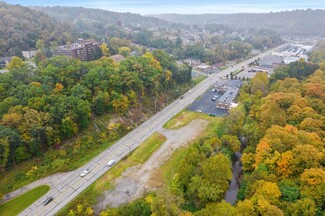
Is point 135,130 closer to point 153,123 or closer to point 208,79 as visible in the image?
point 153,123

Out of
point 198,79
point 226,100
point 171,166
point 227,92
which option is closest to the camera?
point 171,166

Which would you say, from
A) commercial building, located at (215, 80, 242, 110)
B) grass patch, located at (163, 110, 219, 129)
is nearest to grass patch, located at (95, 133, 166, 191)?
grass patch, located at (163, 110, 219, 129)

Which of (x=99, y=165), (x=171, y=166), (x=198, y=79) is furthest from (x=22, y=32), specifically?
(x=171, y=166)

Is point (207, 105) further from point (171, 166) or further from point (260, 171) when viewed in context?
point (260, 171)

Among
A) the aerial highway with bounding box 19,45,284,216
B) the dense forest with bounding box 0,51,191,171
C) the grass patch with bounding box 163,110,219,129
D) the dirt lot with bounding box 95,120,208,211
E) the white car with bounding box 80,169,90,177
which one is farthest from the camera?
→ the grass patch with bounding box 163,110,219,129

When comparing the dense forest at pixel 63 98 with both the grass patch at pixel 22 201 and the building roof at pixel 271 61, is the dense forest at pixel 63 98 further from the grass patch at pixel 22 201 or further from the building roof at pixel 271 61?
the building roof at pixel 271 61

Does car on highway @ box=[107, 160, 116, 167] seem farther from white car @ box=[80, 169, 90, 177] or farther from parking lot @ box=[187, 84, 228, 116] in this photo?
parking lot @ box=[187, 84, 228, 116]
